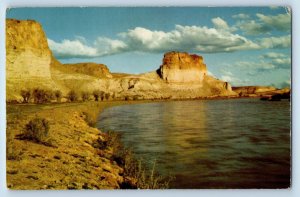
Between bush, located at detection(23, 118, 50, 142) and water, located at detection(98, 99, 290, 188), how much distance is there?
422mm

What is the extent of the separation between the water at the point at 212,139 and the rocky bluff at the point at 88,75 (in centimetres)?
11

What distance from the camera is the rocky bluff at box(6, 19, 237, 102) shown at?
3.66 meters

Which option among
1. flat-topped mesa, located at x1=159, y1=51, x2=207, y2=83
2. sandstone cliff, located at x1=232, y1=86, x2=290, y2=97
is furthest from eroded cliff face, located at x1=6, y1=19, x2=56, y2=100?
sandstone cliff, located at x1=232, y1=86, x2=290, y2=97

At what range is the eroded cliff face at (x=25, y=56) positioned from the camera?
144 inches

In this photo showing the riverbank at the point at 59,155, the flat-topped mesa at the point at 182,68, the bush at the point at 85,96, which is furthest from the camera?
the bush at the point at 85,96

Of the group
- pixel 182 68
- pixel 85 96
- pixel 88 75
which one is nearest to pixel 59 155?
pixel 85 96

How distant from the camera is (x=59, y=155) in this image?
3666 millimetres

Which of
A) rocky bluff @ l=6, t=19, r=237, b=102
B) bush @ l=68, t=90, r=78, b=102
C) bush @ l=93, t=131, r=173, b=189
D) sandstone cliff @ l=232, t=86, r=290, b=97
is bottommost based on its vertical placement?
bush @ l=93, t=131, r=173, b=189

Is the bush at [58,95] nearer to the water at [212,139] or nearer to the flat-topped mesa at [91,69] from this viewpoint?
the flat-topped mesa at [91,69]

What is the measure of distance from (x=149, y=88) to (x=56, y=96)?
2.36ft

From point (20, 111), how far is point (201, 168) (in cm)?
141

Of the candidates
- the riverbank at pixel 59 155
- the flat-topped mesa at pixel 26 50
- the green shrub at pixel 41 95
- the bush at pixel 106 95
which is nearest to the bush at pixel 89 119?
the riverbank at pixel 59 155

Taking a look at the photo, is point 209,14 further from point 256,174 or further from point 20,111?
point 20,111

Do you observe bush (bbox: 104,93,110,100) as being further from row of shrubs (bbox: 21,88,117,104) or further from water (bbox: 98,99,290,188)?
water (bbox: 98,99,290,188)
